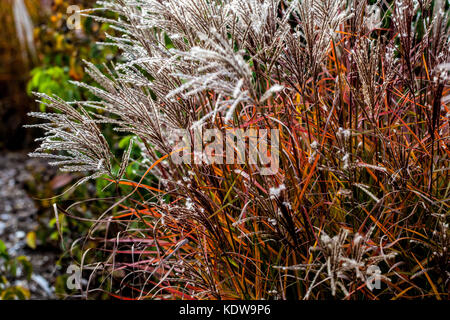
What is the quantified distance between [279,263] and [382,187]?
14.3 inches

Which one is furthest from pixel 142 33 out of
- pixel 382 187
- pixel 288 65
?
pixel 382 187

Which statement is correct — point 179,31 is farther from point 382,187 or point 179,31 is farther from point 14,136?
point 14,136

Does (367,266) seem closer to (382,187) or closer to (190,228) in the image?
(382,187)

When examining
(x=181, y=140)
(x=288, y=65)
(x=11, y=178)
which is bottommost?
(x=11, y=178)

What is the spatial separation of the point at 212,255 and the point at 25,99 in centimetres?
373

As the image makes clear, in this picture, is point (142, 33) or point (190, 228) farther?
point (190, 228)

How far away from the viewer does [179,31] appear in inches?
44.4

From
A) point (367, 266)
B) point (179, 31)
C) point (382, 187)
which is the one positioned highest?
point (179, 31)

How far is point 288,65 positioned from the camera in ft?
3.58

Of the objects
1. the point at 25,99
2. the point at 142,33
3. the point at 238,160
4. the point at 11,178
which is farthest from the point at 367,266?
the point at 25,99

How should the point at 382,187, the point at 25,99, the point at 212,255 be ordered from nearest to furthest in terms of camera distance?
the point at 382,187
the point at 212,255
the point at 25,99

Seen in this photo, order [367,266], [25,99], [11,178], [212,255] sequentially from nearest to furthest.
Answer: [367,266] < [212,255] < [11,178] < [25,99]

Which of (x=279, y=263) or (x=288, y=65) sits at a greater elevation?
(x=288, y=65)

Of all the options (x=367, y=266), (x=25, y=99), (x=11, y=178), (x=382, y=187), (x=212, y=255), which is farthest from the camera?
(x=25, y=99)
